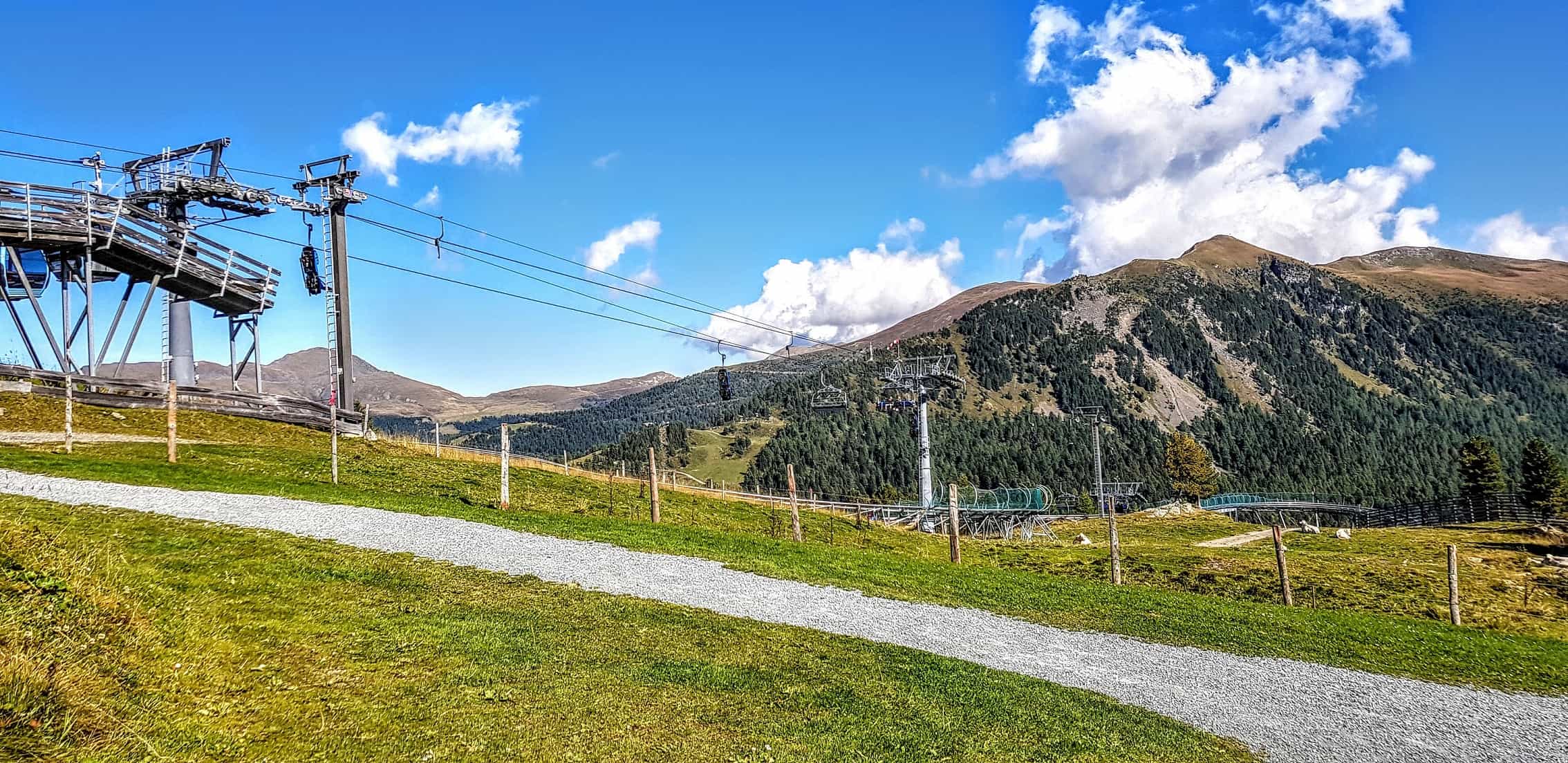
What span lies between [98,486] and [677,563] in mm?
15332

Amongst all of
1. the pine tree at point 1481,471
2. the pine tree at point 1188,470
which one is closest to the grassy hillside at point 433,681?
the pine tree at point 1481,471

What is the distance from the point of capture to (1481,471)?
105 metres

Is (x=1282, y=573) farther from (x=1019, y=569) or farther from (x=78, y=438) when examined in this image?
(x=78, y=438)

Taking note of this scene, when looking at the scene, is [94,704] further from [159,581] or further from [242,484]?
[242,484]

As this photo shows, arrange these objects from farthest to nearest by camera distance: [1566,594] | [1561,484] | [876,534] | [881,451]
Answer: [881,451]
[1561,484]
[876,534]
[1566,594]

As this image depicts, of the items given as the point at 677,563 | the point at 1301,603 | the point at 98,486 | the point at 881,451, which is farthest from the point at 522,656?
the point at 881,451

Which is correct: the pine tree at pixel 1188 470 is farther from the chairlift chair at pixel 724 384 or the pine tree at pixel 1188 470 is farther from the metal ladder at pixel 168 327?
the metal ladder at pixel 168 327

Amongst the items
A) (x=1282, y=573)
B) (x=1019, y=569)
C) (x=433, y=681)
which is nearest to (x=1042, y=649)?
(x=433, y=681)

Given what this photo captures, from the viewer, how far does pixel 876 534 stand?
44156mm

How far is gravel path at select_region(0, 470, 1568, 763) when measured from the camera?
10773 millimetres

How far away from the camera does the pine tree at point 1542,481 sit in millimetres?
86312

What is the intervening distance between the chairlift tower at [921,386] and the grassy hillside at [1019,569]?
22.3 metres

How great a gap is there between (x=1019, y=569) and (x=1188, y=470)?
12916cm

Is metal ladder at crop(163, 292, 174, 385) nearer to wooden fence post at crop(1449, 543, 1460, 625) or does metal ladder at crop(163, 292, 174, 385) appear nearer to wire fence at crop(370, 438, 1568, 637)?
wire fence at crop(370, 438, 1568, 637)
